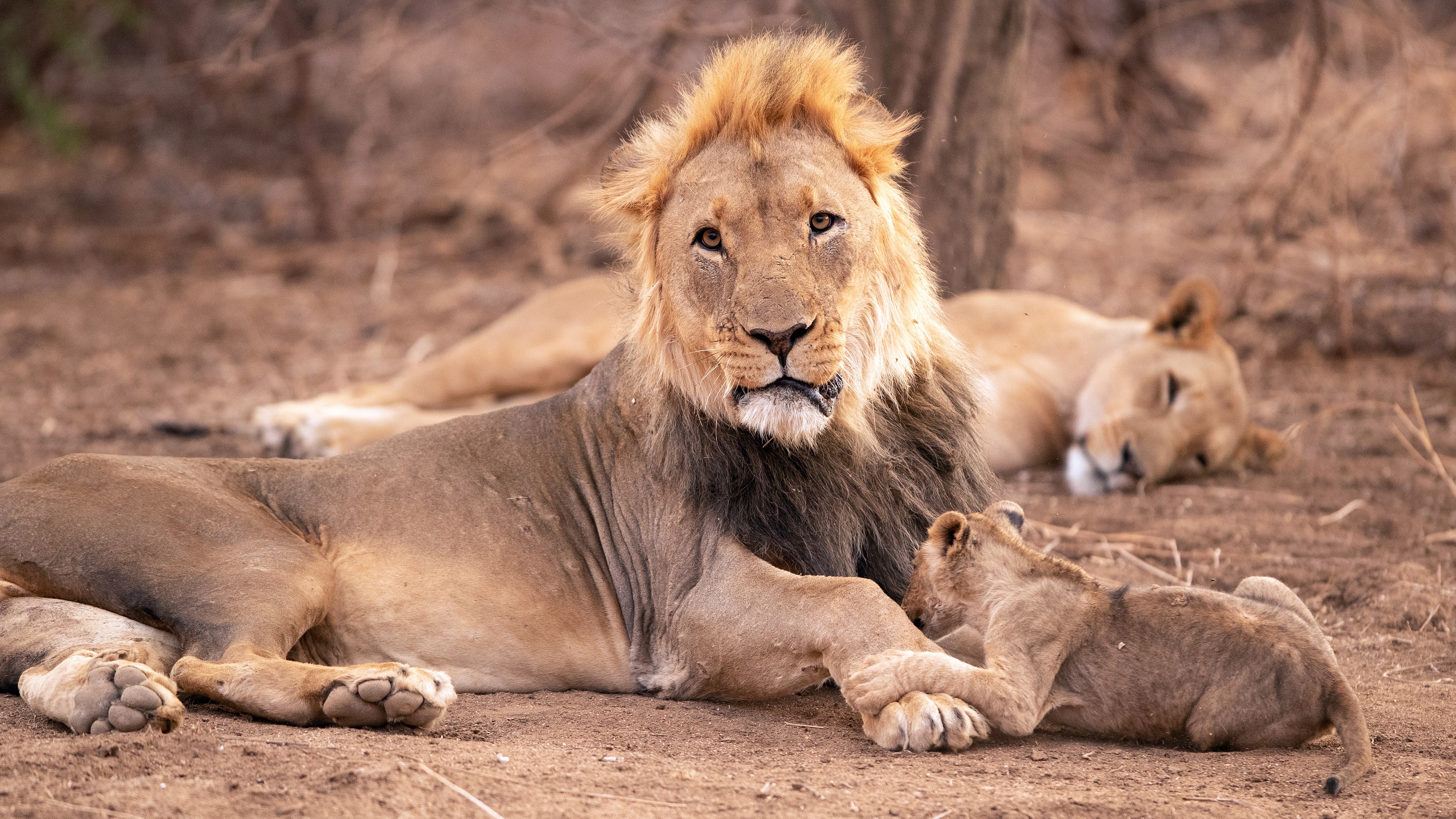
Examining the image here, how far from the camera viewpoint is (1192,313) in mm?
5383

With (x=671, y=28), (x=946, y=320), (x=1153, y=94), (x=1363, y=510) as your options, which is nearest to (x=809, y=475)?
(x=946, y=320)

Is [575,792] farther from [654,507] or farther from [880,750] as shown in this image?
[654,507]

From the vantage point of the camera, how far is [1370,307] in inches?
278

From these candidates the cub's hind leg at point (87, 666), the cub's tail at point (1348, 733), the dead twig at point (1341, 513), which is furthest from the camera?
the dead twig at point (1341, 513)

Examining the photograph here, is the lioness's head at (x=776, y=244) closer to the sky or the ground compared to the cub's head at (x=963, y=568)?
closer to the sky

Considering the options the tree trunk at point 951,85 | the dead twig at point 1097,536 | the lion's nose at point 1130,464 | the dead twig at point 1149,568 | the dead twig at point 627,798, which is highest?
the tree trunk at point 951,85

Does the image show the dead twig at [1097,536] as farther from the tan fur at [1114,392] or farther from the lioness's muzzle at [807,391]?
the lioness's muzzle at [807,391]

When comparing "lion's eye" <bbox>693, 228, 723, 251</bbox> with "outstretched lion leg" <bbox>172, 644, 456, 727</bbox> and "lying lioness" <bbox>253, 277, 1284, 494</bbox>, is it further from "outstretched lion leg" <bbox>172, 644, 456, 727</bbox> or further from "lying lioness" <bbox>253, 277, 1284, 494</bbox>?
"lying lioness" <bbox>253, 277, 1284, 494</bbox>

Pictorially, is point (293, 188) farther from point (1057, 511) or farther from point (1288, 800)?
point (1288, 800)

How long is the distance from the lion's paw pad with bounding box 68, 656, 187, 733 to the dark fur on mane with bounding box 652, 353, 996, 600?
1.21 m

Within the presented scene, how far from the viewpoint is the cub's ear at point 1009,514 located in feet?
10.2

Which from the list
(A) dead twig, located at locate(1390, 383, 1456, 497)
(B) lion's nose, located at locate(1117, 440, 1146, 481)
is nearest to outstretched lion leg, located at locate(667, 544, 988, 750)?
(A) dead twig, located at locate(1390, 383, 1456, 497)

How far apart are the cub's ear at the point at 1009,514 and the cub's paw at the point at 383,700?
1.30 metres

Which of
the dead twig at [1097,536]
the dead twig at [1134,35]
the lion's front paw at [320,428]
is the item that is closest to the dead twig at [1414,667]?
the dead twig at [1097,536]
